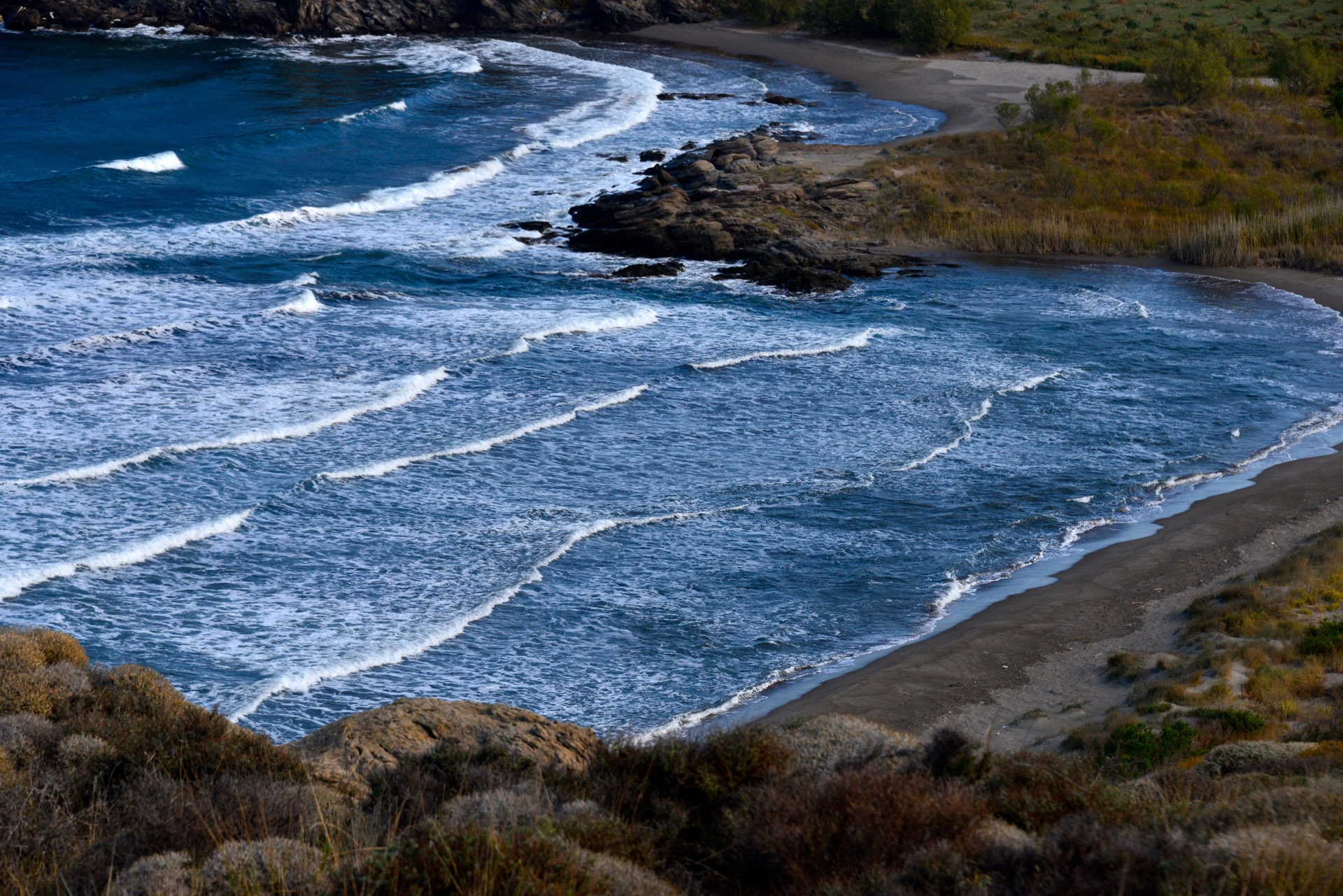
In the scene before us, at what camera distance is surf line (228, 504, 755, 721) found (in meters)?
11.9

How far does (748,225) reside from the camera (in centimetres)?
3316

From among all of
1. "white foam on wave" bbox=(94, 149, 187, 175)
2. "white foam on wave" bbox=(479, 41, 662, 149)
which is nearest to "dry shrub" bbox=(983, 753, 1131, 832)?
Result: "white foam on wave" bbox=(94, 149, 187, 175)

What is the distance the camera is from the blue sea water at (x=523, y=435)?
13.2 meters

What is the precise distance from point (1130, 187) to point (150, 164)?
32663 millimetres

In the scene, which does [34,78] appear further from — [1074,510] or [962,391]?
[1074,510]

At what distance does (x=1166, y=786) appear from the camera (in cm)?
677

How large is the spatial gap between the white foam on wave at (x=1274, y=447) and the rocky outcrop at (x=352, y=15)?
69.3 meters

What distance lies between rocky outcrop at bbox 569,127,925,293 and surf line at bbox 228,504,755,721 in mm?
14814

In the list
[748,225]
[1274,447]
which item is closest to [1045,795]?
[1274,447]

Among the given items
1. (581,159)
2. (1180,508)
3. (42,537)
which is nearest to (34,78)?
(581,159)

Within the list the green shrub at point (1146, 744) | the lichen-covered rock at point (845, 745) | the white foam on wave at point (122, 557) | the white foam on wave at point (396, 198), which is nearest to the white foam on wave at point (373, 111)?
the white foam on wave at point (396, 198)

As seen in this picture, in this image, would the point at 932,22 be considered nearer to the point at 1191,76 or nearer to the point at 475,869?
the point at 1191,76

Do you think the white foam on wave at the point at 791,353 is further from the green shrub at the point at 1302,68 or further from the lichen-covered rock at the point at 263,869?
the green shrub at the point at 1302,68

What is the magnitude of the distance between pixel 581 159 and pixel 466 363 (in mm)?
22442
